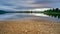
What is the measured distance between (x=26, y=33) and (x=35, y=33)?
65 centimetres

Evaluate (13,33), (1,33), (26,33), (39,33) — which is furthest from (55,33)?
(1,33)

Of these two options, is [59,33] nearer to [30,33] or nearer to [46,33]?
[46,33]

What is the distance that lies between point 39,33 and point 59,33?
1412 millimetres

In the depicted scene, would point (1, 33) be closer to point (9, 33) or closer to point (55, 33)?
point (9, 33)

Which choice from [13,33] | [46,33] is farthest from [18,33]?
[46,33]

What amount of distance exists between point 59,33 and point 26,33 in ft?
7.68

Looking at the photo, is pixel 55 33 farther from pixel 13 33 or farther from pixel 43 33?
pixel 13 33

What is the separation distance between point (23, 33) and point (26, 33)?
24 centimetres

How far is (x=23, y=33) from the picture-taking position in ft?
35.0

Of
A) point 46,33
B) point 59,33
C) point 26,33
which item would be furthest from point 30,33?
point 59,33

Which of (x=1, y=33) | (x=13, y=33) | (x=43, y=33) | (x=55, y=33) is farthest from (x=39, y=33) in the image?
(x=1, y=33)

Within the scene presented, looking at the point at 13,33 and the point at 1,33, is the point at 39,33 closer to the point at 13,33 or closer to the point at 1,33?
the point at 13,33

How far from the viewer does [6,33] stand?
34.9 ft

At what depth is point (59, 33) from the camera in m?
10.6
